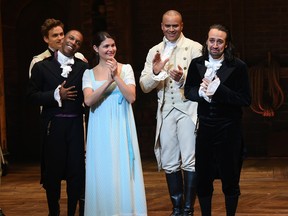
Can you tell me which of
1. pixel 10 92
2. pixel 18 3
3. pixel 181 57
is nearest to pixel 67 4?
pixel 18 3

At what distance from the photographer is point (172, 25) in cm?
568

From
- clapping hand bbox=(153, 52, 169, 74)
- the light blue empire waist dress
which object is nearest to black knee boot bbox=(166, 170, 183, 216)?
the light blue empire waist dress

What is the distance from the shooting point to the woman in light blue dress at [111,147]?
5.24 metres

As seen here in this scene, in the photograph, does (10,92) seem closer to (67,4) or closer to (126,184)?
(67,4)

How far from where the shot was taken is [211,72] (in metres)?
5.07

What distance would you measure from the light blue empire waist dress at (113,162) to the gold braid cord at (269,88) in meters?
4.72

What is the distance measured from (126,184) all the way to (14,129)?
5799 mm

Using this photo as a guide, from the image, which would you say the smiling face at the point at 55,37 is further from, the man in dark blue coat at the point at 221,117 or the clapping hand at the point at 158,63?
the man in dark blue coat at the point at 221,117

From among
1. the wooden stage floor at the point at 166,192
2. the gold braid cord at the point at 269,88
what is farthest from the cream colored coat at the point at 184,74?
the gold braid cord at the point at 269,88

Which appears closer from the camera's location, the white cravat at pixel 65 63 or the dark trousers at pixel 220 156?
the dark trousers at pixel 220 156

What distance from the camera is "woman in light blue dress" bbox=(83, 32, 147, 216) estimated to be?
5.24 meters

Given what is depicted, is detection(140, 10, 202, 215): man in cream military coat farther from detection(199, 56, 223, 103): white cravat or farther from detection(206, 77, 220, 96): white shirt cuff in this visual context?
detection(206, 77, 220, 96): white shirt cuff

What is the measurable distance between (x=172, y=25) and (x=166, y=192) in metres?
2.18

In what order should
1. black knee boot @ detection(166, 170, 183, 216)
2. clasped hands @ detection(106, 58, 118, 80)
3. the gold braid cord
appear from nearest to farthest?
clasped hands @ detection(106, 58, 118, 80) → black knee boot @ detection(166, 170, 183, 216) → the gold braid cord
